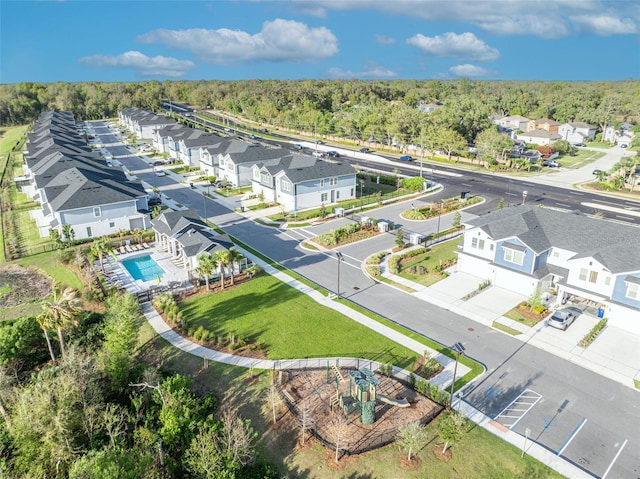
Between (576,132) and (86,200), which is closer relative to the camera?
(86,200)

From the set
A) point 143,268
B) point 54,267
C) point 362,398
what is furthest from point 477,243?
point 54,267

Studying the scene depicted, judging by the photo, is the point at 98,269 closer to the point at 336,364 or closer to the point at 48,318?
the point at 48,318

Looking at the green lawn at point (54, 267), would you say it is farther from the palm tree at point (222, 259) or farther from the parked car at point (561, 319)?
the parked car at point (561, 319)

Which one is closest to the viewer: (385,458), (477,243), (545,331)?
(385,458)

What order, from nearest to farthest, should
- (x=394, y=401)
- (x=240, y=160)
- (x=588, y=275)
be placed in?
(x=394, y=401) → (x=588, y=275) → (x=240, y=160)

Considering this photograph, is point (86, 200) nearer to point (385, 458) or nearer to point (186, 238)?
point (186, 238)

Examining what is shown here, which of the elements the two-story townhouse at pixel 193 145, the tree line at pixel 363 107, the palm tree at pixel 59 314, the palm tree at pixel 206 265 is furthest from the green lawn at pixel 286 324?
the tree line at pixel 363 107

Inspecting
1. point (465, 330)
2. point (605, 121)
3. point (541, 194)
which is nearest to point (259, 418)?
point (465, 330)
